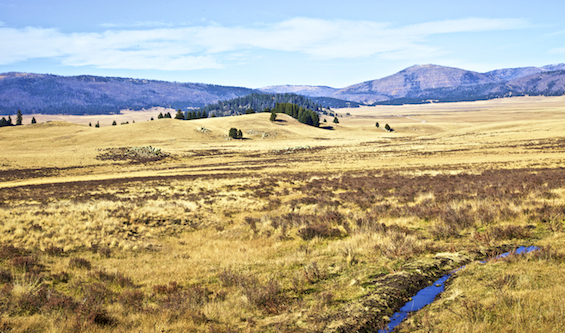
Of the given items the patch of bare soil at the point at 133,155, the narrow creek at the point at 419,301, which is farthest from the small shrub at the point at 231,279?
the patch of bare soil at the point at 133,155

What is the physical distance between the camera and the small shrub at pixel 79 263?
34.4 feet

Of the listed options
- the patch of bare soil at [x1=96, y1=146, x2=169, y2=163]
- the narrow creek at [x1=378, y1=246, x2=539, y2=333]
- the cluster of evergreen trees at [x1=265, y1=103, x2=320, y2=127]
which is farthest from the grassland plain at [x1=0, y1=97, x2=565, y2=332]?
the cluster of evergreen trees at [x1=265, y1=103, x2=320, y2=127]

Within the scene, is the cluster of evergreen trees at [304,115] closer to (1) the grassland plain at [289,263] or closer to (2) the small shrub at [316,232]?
(1) the grassland plain at [289,263]

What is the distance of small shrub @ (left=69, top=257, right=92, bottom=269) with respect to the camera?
10486mm

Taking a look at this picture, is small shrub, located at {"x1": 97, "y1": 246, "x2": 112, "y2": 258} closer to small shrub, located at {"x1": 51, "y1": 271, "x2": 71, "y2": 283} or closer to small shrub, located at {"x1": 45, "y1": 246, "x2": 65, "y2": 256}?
small shrub, located at {"x1": 45, "y1": 246, "x2": 65, "y2": 256}

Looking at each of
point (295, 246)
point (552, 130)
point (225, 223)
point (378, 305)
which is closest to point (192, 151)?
point (225, 223)

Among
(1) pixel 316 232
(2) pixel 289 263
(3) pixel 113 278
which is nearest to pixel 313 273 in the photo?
(2) pixel 289 263

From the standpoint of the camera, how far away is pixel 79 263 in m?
10.6

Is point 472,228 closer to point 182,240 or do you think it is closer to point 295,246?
point 295,246

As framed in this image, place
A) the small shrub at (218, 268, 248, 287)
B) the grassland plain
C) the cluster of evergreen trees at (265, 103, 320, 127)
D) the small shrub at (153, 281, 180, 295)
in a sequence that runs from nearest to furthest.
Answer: the grassland plain, the small shrub at (153, 281, 180, 295), the small shrub at (218, 268, 248, 287), the cluster of evergreen trees at (265, 103, 320, 127)

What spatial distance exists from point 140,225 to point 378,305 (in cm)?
1226

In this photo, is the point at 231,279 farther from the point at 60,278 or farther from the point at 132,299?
the point at 60,278

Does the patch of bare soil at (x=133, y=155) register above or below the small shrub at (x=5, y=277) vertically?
below

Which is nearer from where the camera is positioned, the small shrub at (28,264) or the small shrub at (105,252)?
the small shrub at (28,264)
